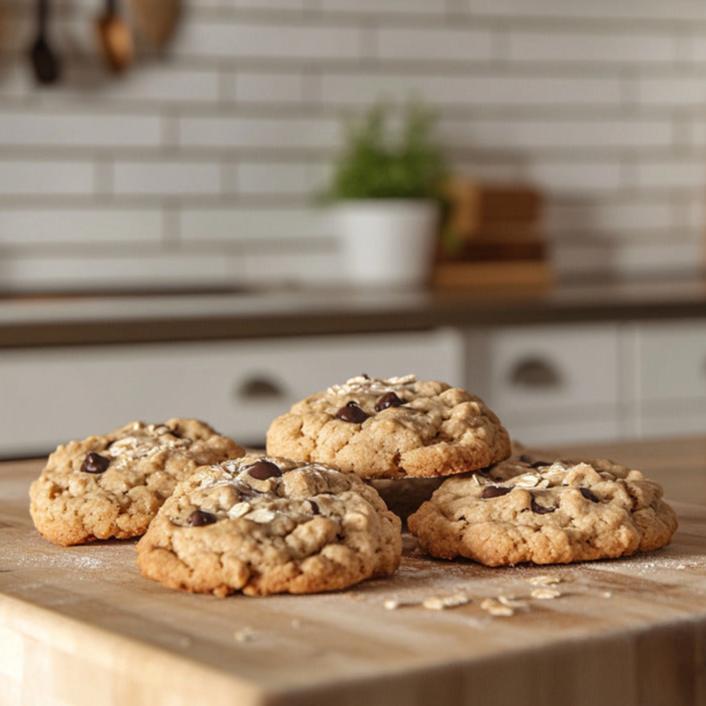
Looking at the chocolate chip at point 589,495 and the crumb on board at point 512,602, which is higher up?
the chocolate chip at point 589,495

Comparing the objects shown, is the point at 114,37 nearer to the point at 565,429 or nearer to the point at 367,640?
the point at 565,429

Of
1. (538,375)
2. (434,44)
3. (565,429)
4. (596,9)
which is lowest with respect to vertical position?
(565,429)

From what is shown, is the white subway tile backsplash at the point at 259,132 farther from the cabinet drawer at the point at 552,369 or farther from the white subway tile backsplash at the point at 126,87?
the cabinet drawer at the point at 552,369

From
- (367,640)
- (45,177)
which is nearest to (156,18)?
(45,177)

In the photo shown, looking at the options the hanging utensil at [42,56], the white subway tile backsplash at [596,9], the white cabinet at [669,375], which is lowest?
the white cabinet at [669,375]

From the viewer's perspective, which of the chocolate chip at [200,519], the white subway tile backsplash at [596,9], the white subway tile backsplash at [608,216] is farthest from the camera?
the white subway tile backsplash at [608,216]

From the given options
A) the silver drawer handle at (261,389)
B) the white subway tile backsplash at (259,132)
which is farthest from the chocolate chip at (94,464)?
the white subway tile backsplash at (259,132)

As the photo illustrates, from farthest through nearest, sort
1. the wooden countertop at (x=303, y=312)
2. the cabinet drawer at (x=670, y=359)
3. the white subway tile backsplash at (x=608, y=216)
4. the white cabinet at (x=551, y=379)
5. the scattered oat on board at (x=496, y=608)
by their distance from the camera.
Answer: the white subway tile backsplash at (x=608, y=216)
the cabinet drawer at (x=670, y=359)
the white cabinet at (x=551, y=379)
the wooden countertop at (x=303, y=312)
the scattered oat on board at (x=496, y=608)
